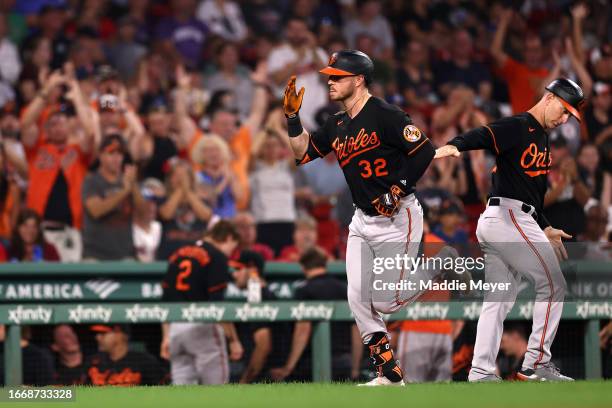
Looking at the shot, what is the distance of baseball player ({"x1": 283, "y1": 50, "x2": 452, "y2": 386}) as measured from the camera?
728cm

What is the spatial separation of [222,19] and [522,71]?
353cm

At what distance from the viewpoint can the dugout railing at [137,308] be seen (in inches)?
377

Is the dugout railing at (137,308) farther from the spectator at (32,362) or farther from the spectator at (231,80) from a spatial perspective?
the spectator at (231,80)

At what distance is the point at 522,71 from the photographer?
46.7ft

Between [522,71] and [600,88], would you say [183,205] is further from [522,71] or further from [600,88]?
[600,88]

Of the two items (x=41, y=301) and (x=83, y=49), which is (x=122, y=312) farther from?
(x=83, y=49)

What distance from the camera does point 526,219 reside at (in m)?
7.55

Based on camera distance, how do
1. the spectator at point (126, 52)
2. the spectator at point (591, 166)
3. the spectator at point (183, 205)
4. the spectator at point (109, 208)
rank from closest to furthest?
the spectator at point (109, 208) < the spectator at point (183, 205) < the spectator at point (591, 166) < the spectator at point (126, 52)

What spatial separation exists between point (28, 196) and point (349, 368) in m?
3.47

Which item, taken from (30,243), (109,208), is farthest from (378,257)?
(30,243)

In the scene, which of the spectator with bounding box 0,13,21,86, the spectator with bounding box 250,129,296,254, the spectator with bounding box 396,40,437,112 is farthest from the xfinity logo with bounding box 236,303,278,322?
the spectator with bounding box 396,40,437,112

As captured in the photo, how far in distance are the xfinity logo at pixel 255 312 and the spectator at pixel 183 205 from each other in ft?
6.10

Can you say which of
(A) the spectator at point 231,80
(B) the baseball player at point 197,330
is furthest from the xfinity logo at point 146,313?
(A) the spectator at point 231,80

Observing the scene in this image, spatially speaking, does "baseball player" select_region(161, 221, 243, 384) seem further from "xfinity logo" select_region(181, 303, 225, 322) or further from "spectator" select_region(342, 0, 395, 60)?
"spectator" select_region(342, 0, 395, 60)
